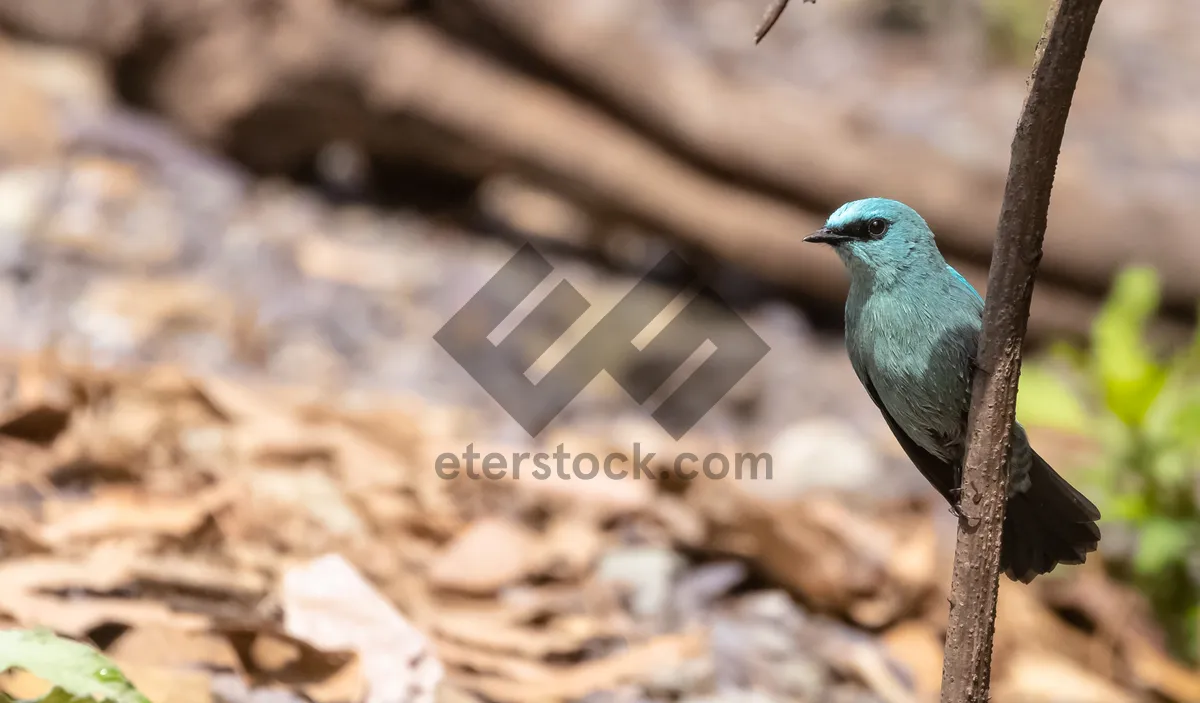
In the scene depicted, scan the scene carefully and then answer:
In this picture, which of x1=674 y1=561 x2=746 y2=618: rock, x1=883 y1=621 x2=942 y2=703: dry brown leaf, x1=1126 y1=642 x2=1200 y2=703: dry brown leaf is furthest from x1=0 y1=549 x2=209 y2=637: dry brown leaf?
x1=1126 y1=642 x2=1200 y2=703: dry brown leaf

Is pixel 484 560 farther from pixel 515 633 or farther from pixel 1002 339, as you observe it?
pixel 1002 339

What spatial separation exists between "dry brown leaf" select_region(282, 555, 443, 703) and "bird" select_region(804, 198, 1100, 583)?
3.32 ft

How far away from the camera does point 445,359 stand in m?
3.97

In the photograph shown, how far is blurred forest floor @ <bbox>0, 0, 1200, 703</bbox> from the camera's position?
2170mm

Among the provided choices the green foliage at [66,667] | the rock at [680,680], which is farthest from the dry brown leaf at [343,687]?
the rock at [680,680]

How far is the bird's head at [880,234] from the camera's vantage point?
144 cm

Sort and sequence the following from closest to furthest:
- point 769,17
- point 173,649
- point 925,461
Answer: point 769,17 < point 925,461 < point 173,649

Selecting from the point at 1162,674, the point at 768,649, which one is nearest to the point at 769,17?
the point at 768,649

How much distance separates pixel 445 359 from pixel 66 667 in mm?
2642

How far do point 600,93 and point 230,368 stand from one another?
2062 millimetres

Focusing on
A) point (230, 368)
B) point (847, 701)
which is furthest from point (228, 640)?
point (230, 368)

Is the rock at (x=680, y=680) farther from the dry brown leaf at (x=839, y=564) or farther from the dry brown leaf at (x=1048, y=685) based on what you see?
the dry brown leaf at (x=1048, y=685)

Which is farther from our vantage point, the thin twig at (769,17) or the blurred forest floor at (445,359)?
the blurred forest floor at (445,359)

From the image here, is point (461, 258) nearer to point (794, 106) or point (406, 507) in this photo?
point (794, 106)
